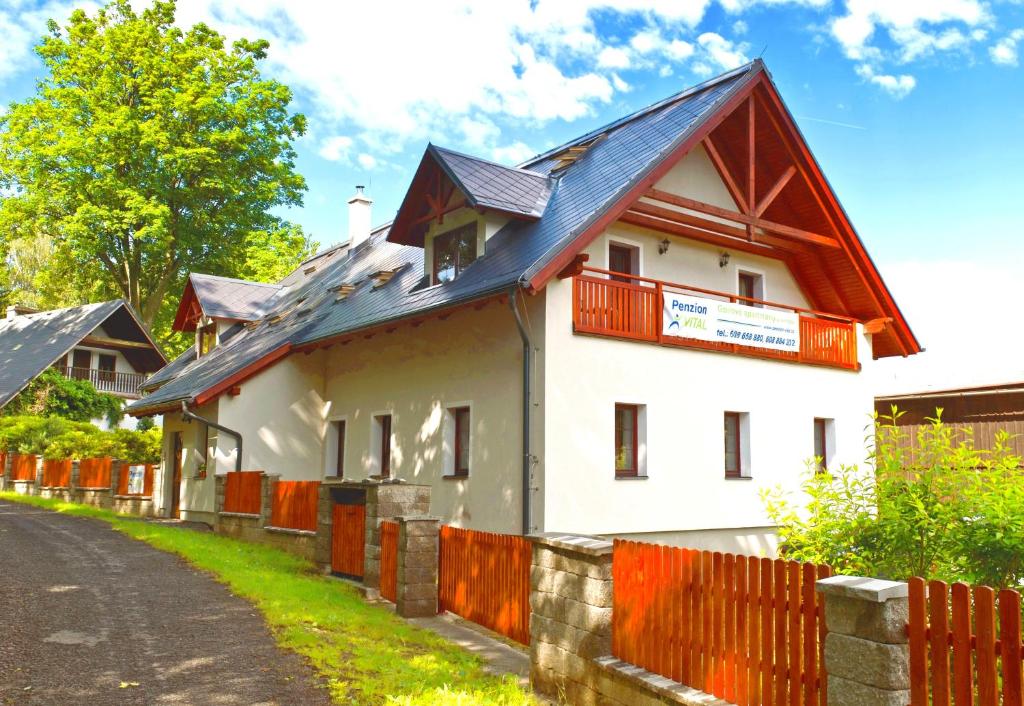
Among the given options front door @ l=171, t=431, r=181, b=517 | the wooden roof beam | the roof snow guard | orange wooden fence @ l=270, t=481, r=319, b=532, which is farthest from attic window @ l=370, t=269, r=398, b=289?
front door @ l=171, t=431, r=181, b=517

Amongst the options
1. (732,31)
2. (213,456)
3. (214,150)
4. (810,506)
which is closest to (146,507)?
(213,456)

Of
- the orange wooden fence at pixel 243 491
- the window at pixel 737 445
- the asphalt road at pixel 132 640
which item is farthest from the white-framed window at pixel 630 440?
the orange wooden fence at pixel 243 491

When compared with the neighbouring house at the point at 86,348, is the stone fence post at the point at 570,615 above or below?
below

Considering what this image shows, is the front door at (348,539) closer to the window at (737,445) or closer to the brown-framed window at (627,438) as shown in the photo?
the brown-framed window at (627,438)

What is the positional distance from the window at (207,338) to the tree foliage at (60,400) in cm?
1277

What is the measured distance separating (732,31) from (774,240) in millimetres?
4576

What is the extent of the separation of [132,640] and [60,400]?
31.6 metres

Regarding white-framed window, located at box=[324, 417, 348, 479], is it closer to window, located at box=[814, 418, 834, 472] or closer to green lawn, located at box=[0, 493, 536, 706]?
green lawn, located at box=[0, 493, 536, 706]

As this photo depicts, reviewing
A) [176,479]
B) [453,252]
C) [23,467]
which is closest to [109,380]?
[23,467]

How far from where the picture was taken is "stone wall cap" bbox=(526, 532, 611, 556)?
664 centimetres

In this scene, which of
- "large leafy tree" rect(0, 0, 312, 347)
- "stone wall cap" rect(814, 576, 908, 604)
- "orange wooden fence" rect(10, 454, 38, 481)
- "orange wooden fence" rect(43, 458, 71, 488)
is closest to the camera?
"stone wall cap" rect(814, 576, 908, 604)

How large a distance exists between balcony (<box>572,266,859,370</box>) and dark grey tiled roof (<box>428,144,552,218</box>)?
68.6 inches

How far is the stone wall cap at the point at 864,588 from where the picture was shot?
4133 millimetres

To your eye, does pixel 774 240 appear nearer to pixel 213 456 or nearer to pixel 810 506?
pixel 810 506
